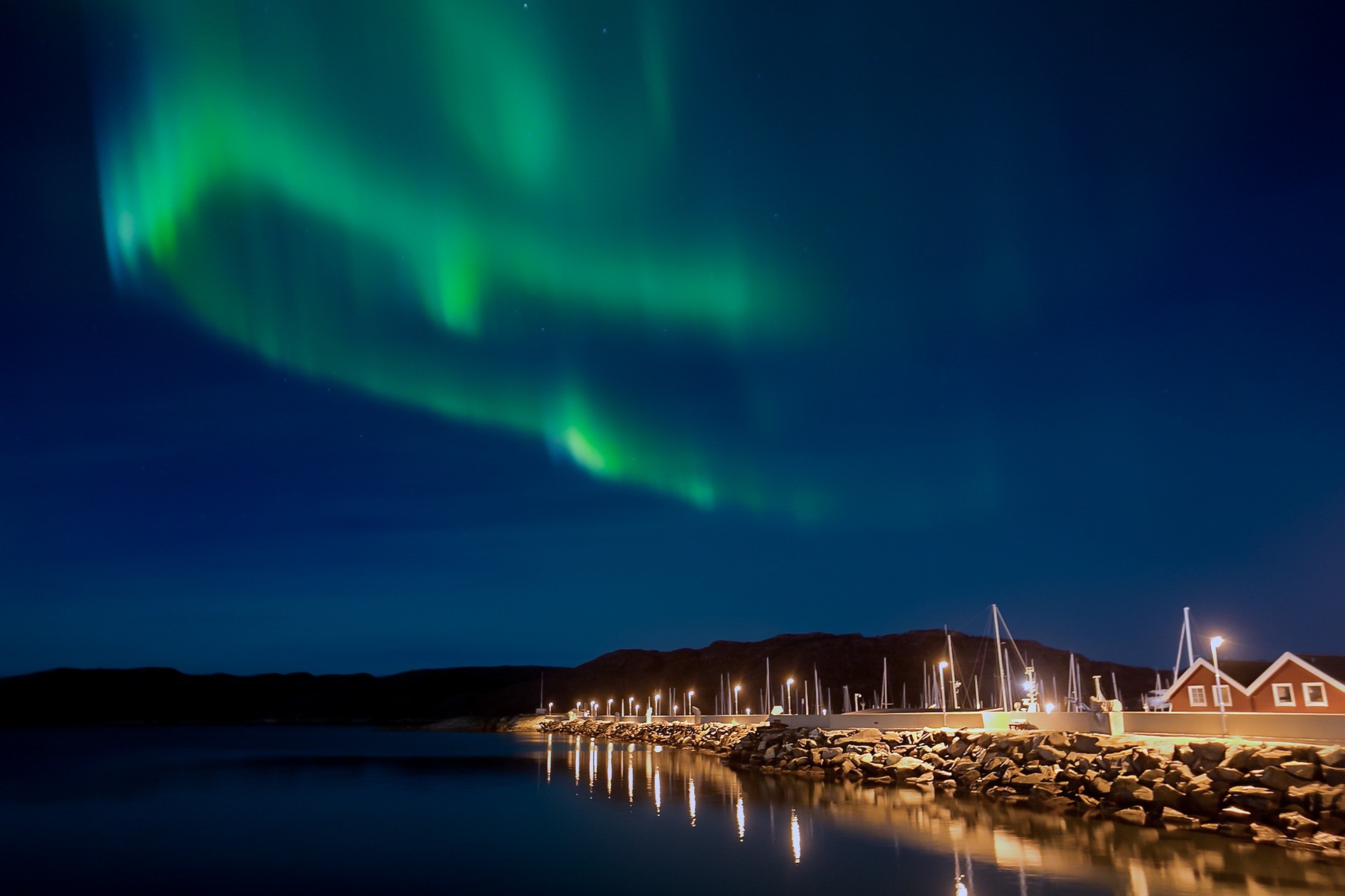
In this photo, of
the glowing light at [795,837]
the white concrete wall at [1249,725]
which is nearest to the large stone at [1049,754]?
the white concrete wall at [1249,725]

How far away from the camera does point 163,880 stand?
3462 cm

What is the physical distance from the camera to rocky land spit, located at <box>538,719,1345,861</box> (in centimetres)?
3422

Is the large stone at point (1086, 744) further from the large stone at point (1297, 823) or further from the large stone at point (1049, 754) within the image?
the large stone at point (1297, 823)

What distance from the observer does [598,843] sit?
133ft

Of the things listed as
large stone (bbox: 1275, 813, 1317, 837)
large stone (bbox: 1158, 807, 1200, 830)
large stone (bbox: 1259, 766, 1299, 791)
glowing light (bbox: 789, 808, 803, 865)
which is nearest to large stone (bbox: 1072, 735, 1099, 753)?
large stone (bbox: 1158, 807, 1200, 830)

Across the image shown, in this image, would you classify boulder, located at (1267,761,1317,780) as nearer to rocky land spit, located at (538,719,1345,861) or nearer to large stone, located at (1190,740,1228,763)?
rocky land spit, located at (538,719,1345,861)

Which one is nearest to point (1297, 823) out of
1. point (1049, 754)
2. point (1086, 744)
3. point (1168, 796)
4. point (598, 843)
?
point (1168, 796)

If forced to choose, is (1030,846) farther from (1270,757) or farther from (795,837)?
(1270,757)

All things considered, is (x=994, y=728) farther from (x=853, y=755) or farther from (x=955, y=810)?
(x=955, y=810)

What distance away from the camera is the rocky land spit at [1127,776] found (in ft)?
112

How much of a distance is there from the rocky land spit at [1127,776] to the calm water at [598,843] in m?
2.02

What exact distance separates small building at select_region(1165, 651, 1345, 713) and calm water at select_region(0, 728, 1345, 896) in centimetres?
1672

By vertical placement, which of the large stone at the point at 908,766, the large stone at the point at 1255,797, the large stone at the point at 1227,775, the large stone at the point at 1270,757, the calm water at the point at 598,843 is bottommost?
the calm water at the point at 598,843

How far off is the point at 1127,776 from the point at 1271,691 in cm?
1821
